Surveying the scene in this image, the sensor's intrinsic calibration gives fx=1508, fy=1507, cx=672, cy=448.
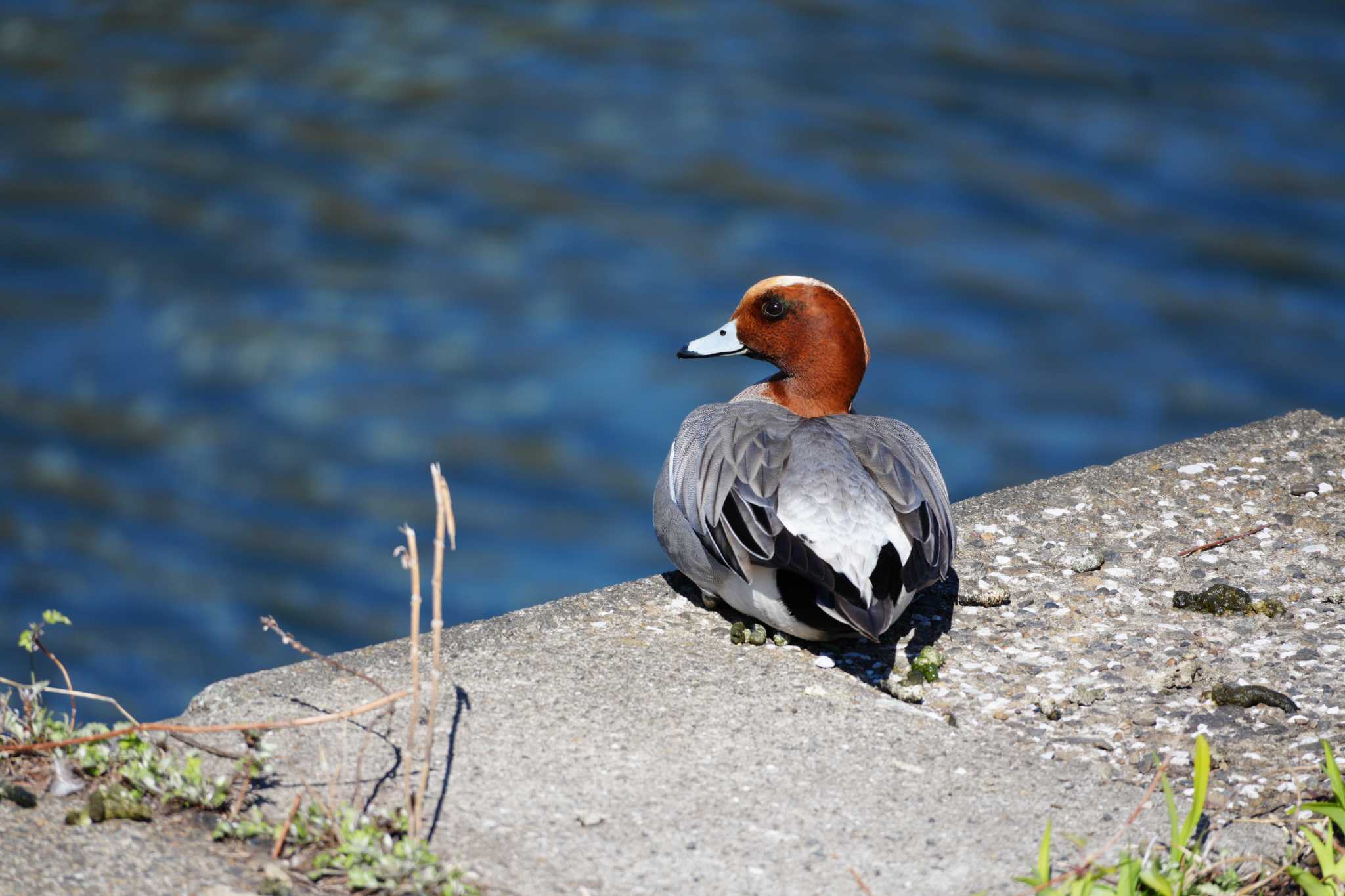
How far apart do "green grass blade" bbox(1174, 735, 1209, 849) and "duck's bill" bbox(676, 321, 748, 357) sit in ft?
6.34

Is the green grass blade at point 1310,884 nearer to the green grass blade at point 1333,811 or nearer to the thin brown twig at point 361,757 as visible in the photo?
the green grass blade at point 1333,811

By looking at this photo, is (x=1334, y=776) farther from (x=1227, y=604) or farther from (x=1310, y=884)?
(x=1227, y=604)

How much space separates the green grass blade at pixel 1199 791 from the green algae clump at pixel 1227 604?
111 centimetres

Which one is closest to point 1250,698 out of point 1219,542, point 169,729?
point 1219,542

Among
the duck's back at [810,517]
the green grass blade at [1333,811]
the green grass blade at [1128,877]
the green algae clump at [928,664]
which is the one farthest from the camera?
the green algae clump at [928,664]

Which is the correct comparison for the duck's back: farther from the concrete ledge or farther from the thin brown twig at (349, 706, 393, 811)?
the thin brown twig at (349, 706, 393, 811)

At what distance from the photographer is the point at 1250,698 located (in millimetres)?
3303

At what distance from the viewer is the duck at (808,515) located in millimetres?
3240

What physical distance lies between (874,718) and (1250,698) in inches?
33.2

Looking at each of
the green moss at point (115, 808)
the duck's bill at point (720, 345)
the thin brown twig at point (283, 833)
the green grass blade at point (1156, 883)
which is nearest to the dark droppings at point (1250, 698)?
the green grass blade at point (1156, 883)

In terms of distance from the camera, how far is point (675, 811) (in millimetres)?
2826

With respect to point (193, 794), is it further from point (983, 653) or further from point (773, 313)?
point (773, 313)

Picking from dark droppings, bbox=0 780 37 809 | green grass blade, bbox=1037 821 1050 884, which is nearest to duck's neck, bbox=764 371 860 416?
green grass blade, bbox=1037 821 1050 884

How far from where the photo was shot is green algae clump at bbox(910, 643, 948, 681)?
3.40 meters
